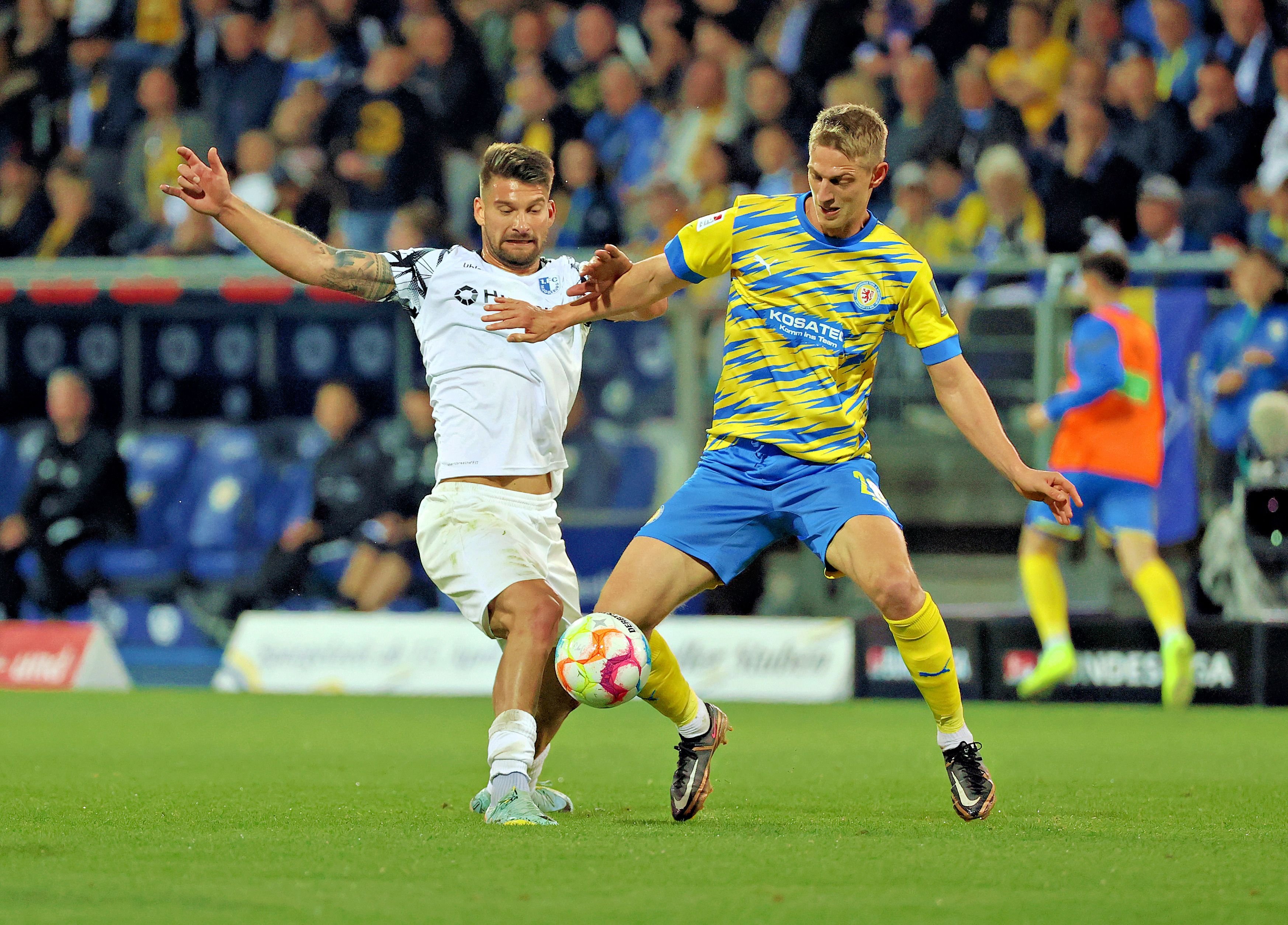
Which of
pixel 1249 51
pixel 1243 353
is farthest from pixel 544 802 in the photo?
pixel 1249 51

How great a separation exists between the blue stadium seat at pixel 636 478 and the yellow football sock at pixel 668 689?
5.71m

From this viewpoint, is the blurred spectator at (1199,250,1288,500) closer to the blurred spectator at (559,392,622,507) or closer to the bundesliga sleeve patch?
the blurred spectator at (559,392,622,507)

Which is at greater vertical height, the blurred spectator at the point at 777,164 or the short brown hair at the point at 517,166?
the blurred spectator at the point at 777,164

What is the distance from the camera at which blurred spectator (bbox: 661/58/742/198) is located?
1394 centimetres

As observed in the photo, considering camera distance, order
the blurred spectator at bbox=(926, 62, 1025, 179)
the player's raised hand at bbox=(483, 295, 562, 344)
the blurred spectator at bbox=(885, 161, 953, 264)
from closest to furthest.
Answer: the player's raised hand at bbox=(483, 295, 562, 344) → the blurred spectator at bbox=(885, 161, 953, 264) → the blurred spectator at bbox=(926, 62, 1025, 179)

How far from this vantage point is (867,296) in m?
5.89

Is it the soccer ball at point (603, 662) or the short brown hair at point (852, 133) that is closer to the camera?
the soccer ball at point (603, 662)

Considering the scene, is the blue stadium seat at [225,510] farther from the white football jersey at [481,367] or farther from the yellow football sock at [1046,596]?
the white football jersey at [481,367]

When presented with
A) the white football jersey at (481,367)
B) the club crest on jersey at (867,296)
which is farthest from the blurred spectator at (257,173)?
the club crest on jersey at (867,296)

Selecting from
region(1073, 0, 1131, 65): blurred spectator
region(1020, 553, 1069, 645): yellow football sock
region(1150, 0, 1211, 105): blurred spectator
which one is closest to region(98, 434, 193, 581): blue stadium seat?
region(1020, 553, 1069, 645): yellow football sock

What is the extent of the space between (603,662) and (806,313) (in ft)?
4.29

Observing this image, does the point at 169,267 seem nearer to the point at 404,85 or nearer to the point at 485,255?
the point at 404,85

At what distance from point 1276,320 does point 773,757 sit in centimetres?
476

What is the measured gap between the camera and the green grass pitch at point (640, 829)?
4.16m
